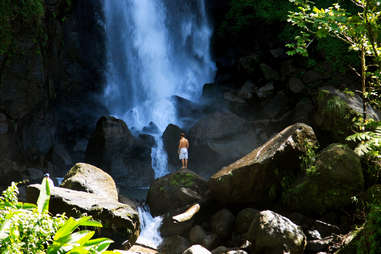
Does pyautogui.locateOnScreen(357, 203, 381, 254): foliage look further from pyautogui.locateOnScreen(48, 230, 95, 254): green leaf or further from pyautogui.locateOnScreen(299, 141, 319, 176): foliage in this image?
pyautogui.locateOnScreen(299, 141, 319, 176): foliage

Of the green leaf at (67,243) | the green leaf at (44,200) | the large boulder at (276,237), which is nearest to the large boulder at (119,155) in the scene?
the large boulder at (276,237)

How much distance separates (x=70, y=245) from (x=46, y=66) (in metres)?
14.8

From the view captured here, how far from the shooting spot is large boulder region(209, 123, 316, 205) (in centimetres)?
739

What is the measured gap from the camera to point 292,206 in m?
6.94

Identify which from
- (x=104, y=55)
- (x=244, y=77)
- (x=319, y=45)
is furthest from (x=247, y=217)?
(x=104, y=55)

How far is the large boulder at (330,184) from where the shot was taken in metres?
6.29

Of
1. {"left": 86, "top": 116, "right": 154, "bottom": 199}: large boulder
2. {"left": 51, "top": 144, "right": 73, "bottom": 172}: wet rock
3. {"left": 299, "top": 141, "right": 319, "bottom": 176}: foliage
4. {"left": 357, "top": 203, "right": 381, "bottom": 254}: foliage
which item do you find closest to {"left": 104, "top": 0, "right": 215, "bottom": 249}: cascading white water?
{"left": 51, "top": 144, "right": 73, "bottom": 172}: wet rock

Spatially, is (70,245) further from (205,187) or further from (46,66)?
(46,66)

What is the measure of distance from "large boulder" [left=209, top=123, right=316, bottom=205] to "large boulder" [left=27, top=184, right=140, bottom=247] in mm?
2569

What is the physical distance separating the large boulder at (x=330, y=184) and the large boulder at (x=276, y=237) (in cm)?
137

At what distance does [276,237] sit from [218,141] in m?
9.90

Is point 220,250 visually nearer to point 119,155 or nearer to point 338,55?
point 119,155

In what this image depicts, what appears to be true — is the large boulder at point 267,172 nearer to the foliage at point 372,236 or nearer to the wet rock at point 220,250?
the wet rock at point 220,250

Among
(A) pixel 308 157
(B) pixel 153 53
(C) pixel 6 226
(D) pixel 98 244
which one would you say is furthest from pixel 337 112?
(B) pixel 153 53
